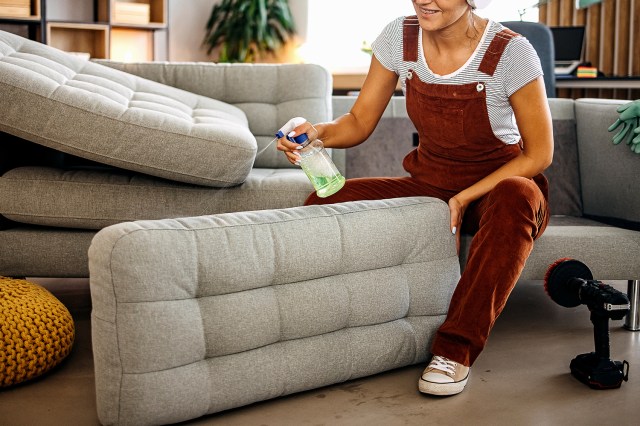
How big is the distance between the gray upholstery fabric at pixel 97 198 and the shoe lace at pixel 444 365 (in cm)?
84

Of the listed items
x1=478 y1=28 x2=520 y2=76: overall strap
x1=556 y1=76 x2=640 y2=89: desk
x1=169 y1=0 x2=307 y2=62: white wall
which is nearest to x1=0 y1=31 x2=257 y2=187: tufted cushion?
x1=478 y1=28 x2=520 y2=76: overall strap

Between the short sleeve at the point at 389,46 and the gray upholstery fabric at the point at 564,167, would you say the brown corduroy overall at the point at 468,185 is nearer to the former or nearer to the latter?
the short sleeve at the point at 389,46

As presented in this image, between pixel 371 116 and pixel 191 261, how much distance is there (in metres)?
0.88

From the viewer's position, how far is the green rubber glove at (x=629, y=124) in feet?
8.43

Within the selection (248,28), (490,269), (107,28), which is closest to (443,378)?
(490,269)

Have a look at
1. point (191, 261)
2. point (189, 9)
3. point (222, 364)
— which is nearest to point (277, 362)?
point (222, 364)

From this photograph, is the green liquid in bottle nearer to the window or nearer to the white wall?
the window

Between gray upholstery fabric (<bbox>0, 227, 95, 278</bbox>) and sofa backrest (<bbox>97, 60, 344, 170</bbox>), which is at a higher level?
sofa backrest (<bbox>97, 60, 344, 170</bbox>)

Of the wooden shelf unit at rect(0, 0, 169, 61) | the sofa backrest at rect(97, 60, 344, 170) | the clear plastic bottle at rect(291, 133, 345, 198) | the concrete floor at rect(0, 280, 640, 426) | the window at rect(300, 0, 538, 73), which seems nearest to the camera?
the concrete floor at rect(0, 280, 640, 426)

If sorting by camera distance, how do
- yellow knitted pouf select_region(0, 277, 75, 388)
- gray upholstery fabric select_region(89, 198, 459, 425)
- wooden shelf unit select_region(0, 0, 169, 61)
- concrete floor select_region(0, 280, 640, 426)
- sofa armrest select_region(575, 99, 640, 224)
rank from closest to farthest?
gray upholstery fabric select_region(89, 198, 459, 425) < concrete floor select_region(0, 280, 640, 426) < yellow knitted pouf select_region(0, 277, 75, 388) < sofa armrest select_region(575, 99, 640, 224) < wooden shelf unit select_region(0, 0, 169, 61)

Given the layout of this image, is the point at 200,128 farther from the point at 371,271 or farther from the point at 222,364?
the point at 222,364

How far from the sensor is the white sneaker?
1917 millimetres

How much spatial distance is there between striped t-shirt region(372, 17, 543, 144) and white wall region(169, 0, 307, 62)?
4662 mm

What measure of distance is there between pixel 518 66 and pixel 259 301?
90cm
